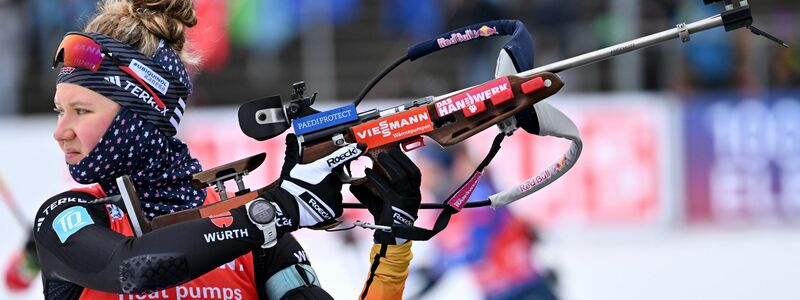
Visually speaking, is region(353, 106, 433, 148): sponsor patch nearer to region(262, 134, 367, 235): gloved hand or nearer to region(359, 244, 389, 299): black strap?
region(262, 134, 367, 235): gloved hand

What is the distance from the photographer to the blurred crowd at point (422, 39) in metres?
8.30

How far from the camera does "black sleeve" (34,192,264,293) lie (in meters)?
2.16

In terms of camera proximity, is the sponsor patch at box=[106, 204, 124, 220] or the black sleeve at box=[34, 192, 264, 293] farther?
the sponsor patch at box=[106, 204, 124, 220]

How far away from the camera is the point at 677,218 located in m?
8.28

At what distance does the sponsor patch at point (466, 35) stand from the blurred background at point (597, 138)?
422 cm

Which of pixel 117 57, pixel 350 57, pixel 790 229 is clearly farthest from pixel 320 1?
pixel 117 57

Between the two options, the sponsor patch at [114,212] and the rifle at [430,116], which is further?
the sponsor patch at [114,212]

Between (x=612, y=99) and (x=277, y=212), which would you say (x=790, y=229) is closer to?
(x=612, y=99)

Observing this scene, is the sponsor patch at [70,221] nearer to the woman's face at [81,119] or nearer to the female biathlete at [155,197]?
the female biathlete at [155,197]

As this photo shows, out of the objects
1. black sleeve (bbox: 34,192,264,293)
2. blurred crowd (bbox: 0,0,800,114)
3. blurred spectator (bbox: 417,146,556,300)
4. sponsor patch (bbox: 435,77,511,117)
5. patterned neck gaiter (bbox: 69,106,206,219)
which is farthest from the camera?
blurred crowd (bbox: 0,0,800,114)

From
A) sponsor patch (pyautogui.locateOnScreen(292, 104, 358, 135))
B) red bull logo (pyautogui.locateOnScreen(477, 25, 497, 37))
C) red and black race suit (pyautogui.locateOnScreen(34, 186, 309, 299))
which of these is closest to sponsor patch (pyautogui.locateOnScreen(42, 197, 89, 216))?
red and black race suit (pyautogui.locateOnScreen(34, 186, 309, 299))

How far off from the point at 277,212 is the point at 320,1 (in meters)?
7.06

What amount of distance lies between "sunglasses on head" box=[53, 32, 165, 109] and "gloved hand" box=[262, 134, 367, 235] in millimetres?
397

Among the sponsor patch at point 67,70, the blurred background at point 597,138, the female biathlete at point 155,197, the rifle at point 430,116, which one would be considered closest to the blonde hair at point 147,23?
the female biathlete at point 155,197
